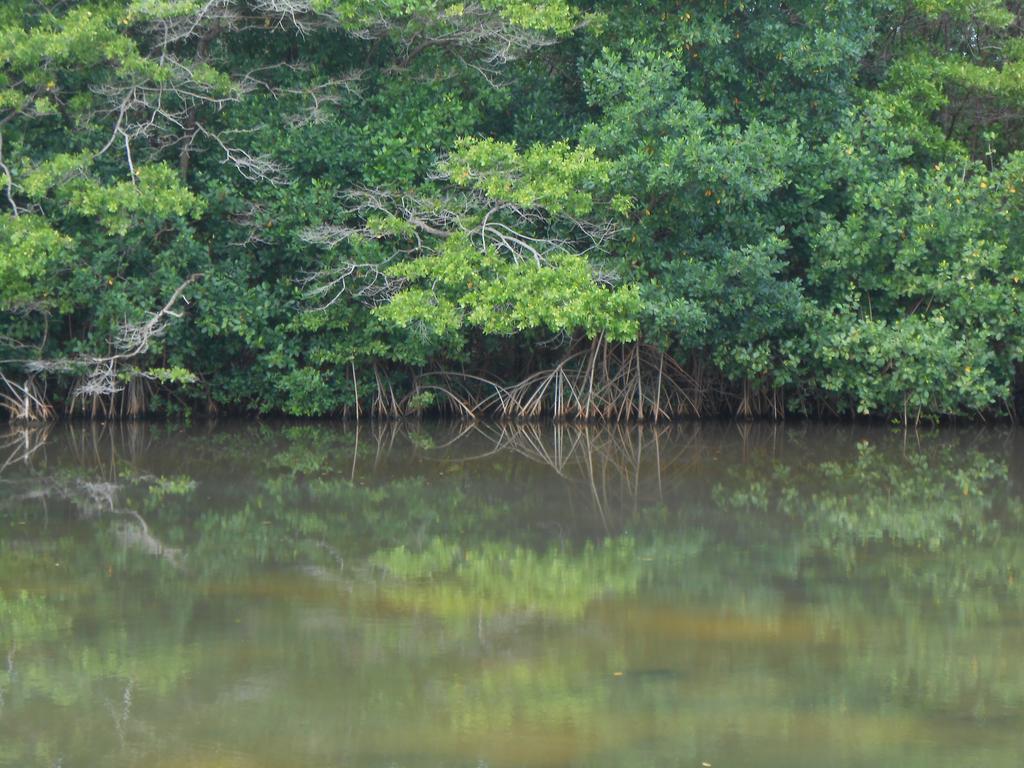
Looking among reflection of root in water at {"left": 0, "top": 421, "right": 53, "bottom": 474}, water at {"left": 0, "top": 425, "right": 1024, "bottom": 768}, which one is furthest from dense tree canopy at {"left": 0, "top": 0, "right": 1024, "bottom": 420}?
water at {"left": 0, "top": 425, "right": 1024, "bottom": 768}

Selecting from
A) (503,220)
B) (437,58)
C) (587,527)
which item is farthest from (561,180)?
(587,527)

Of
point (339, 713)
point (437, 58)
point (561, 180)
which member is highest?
point (437, 58)

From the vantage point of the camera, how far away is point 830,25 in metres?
13.8

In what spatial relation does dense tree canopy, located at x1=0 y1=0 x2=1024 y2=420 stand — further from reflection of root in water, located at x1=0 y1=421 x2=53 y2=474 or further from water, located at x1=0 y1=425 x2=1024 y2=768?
water, located at x1=0 y1=425 x2=1024 y2=768

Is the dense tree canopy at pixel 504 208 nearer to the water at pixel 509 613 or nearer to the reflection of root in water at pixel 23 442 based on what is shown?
the reflection of root in water at pixel 23 442

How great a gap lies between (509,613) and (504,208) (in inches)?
298

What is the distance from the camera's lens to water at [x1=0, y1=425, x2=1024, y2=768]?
4.70 metres

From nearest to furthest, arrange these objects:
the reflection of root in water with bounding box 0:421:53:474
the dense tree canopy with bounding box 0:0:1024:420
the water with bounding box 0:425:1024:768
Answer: the water with bounding box 0:425:1024:768 < the reflection of root in water with bounding box 0:421:53:474 < the dense tree canopy with bounding box 0:0:1024:420

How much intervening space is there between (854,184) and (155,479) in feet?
24.2

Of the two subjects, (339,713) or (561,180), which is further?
(561,180)

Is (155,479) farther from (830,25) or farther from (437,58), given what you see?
(830,25)

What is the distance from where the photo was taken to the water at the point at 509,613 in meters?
4.70

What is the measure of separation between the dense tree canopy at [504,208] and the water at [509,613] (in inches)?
94.6

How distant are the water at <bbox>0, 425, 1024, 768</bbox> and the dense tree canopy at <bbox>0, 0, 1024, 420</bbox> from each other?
2402 millimetres
